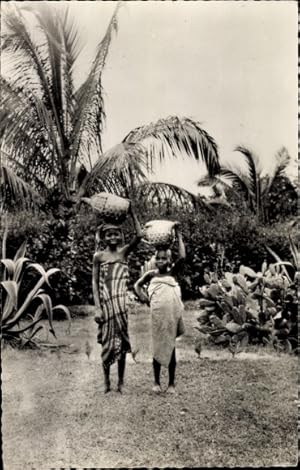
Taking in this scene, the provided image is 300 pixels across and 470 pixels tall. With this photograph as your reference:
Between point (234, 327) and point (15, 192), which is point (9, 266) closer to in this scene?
point (15, 192)

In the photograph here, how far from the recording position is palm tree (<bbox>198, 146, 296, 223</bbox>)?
10.3m

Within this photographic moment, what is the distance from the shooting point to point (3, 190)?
5.62 meters

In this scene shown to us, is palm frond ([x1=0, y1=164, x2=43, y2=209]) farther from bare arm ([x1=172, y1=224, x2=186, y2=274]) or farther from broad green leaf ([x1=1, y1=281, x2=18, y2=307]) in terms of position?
bare arm ([x1=172, y1=224, x2=186, y2=274])

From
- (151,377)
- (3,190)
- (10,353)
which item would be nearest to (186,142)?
(3,190)

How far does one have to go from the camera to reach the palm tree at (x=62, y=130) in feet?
17.4

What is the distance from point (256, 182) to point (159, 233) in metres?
7.30

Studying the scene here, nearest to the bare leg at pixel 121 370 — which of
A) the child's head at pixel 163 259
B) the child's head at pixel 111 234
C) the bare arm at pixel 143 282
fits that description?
the bare arm at pixel 143 282

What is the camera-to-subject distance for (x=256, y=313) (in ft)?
19.2

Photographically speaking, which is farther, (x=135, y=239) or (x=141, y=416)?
(x=135, y=239)

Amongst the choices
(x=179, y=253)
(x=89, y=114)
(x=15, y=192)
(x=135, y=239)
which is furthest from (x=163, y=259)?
(x=89, y=114)

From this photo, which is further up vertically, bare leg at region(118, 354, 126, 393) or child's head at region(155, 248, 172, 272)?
child's head at region(155, 248, 172, 272)

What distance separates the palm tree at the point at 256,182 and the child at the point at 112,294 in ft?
21.0

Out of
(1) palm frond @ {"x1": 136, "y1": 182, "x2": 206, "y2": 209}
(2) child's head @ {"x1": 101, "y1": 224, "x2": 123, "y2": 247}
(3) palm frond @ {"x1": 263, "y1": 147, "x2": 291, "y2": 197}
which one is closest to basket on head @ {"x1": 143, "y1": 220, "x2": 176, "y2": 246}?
(2) child's head @ {"x1": 101, "y1": 224, "x2": 123, "y2": 247}

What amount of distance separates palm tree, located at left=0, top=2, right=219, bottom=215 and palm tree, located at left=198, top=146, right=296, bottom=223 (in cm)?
394
